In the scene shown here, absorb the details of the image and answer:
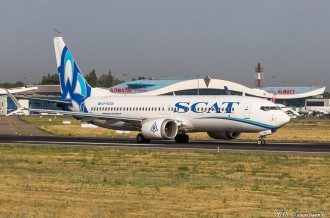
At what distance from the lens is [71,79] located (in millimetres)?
61000

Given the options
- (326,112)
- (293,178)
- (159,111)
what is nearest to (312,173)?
(293,178)

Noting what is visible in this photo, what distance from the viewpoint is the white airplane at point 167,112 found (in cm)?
5066

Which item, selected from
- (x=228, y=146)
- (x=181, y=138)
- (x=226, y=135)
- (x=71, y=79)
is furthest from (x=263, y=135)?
(x=71, y=79)

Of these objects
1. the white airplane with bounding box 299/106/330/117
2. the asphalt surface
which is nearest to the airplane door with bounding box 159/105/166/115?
the asphalt surface

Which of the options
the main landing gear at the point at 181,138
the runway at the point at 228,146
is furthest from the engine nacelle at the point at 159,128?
the main landing gear at the point at 181,138

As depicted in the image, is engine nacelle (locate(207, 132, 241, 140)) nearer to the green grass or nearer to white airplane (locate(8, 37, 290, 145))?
white airplane (locate(8, 37, 290, 145))

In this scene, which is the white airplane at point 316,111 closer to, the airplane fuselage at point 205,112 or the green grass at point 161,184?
the airplane fuselage at point 205,112

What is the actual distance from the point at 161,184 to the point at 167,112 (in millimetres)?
29896

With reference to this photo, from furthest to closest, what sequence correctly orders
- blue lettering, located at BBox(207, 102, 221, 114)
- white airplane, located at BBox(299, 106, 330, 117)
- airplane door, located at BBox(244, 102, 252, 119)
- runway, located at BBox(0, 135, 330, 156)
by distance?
white airplane, located at BBox(299, 106, 330, 117), blue lettering, located at BBox(207, 102, 221, 114), airplane door, located at BBox(244, 102, 252, 119), runway, located at BBox(0, 135, 330, 156)

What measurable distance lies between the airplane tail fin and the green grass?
20978 mm

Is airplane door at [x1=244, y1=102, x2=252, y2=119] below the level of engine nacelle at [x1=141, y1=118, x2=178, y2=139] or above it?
above

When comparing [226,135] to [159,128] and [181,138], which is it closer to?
[181,138]

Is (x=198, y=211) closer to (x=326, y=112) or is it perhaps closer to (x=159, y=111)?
(x=159, y=111)

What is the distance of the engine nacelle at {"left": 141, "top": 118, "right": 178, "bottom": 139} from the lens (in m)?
52.1
